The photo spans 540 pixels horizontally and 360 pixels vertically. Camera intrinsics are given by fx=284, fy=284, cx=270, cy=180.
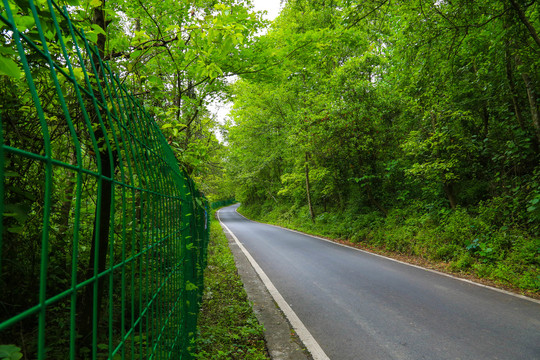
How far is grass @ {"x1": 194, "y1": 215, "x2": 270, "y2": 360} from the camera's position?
128 inches

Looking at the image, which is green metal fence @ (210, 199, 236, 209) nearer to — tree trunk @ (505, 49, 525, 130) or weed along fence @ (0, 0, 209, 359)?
tree trunk @ (505, 49, 525, 130)

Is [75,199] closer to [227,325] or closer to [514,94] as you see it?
[227,325]

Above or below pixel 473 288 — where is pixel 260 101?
above

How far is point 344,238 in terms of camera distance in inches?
481

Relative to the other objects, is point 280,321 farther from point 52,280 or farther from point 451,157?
point 451,157

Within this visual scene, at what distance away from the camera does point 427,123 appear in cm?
982

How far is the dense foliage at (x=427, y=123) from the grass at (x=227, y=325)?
12.5 feet

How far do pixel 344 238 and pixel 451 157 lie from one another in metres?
5.31

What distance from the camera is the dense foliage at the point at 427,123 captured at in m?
5.46

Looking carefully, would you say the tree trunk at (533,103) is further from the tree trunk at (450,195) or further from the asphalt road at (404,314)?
the asphalt road at (404,314)

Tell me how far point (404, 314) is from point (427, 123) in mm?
7617

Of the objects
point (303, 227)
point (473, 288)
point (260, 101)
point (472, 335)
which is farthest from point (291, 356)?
point (260, 101)

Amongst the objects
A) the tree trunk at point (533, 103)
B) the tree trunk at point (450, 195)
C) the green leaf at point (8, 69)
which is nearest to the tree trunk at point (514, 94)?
the tree trunk at point (533, 103)

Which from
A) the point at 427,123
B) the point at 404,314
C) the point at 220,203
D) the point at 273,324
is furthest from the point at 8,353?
the point at 220,203
